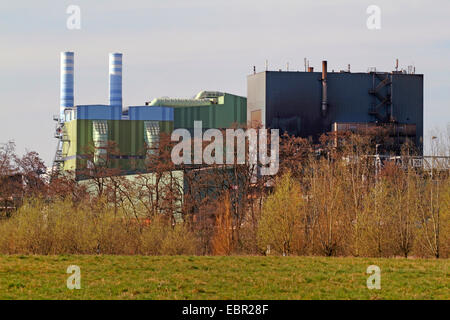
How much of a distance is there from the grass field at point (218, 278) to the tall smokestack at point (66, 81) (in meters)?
67.3

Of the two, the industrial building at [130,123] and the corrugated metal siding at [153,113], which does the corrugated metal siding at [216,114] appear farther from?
the corrugated metal siding at [153,113]

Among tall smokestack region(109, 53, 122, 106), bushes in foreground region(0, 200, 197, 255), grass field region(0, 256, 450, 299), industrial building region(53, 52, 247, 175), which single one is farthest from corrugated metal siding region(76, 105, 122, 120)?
grass field region(0, 256, 450, 299)

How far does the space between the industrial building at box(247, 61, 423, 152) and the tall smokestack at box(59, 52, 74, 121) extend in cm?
2430

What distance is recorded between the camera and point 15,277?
67.8 feet

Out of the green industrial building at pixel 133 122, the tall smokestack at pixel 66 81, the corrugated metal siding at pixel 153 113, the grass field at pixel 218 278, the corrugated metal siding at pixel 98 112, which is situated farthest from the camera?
the tall smokestack at pixel 66 81

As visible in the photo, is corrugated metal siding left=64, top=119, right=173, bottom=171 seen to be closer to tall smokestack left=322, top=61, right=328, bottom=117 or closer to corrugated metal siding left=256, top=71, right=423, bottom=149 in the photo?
corrugated metal siding left=256, top=71, right=423, bottom=149

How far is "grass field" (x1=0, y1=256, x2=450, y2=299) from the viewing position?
18.0 meters

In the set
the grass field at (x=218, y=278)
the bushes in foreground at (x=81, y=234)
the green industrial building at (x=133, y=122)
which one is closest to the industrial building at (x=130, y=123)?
the green industrial building at (x=133, y=122)

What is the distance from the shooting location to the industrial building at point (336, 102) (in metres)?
72.2

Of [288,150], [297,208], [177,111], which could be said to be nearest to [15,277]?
[297,208]

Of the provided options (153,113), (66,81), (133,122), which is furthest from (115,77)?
(153,113)

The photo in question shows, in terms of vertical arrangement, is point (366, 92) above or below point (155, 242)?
above
